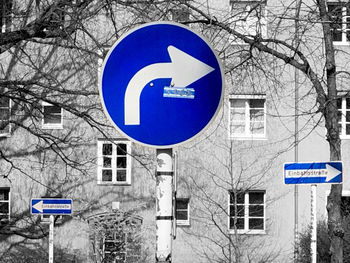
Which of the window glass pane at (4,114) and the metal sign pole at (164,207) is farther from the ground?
the window glass pane at (4,114)

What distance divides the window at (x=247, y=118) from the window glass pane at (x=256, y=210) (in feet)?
7.81

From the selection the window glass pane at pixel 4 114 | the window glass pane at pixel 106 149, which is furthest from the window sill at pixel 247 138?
the window glass pane at pixel 4 114

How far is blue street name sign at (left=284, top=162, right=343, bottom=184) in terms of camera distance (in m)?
8.64

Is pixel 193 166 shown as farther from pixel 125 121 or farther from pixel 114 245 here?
pixel 125 121

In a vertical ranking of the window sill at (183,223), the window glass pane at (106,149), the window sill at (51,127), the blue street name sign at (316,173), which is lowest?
the window sill at (183,223)

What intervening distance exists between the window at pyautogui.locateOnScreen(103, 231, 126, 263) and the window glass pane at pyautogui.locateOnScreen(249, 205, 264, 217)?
437 cm

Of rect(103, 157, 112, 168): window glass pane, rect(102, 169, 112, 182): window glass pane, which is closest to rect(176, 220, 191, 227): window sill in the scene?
rect(102, 169, 112, 182): window glass pane

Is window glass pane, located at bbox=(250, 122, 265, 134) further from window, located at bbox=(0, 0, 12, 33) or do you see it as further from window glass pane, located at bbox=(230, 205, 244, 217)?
window, located at bbox=(0, 0, 12, 33)

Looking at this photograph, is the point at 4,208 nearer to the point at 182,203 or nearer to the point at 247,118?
the point at 182,203

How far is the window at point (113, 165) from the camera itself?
24891 mm

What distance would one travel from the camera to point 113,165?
24.9m

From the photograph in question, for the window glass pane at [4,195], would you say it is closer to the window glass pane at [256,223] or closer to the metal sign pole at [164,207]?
the window glass pane at [256,223]

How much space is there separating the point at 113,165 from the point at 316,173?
16689mm

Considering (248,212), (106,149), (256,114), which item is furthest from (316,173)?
(106,149)
